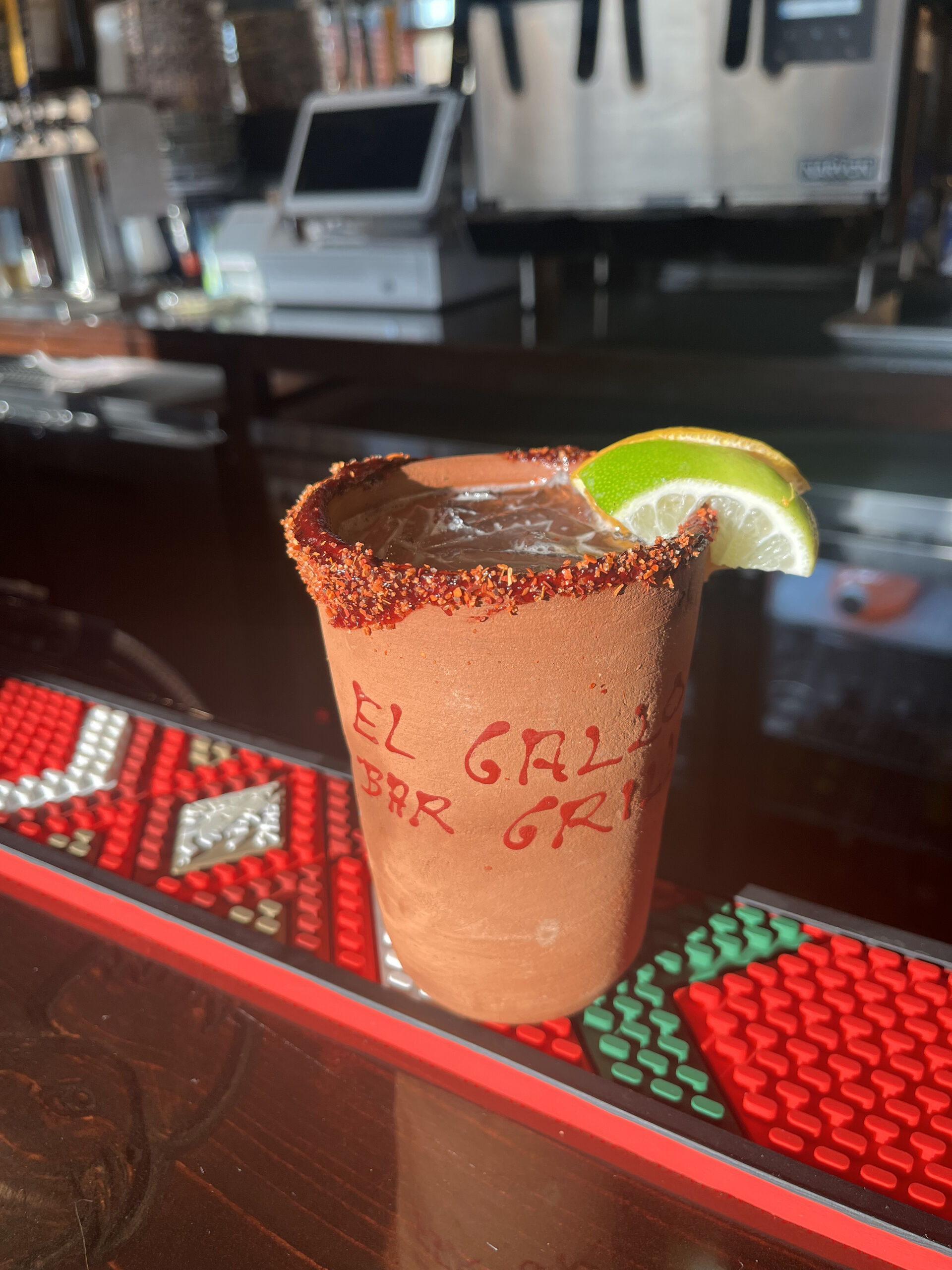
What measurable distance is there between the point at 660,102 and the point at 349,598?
166 cm

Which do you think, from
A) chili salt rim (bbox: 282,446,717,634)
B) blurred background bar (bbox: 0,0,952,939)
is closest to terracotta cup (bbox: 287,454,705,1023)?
chili salt rim (bbox: 282,446,717,634)

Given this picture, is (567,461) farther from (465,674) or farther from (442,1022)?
(442,1022)

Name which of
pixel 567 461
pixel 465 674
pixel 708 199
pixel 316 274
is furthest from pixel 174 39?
pixel 465 674

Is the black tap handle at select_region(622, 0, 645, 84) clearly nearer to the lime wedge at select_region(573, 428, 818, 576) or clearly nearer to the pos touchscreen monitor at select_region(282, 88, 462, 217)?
the pos touchscreen monitor at select_region(282, 88, 462, 217)

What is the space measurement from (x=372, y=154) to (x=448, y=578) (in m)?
1.86

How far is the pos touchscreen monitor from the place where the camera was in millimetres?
1834

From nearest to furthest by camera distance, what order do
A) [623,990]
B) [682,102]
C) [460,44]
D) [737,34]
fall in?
[623,990] < [737,34] < [682,102] < [460,44]

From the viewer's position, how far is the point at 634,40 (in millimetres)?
1648

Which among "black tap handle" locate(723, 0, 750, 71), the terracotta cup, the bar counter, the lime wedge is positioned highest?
"black tap handle" locate(723, 0, 750, 71)

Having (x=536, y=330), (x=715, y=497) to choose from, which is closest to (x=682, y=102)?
(x=536, y=330)

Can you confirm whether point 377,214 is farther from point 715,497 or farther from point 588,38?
point 715,497

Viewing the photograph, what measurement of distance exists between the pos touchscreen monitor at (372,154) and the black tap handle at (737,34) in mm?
533

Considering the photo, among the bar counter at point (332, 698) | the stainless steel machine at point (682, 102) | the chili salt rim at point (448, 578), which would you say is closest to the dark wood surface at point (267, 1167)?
the bar counter at point (332, 698)

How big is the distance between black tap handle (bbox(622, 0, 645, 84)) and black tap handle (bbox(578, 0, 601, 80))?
0.17 ft
